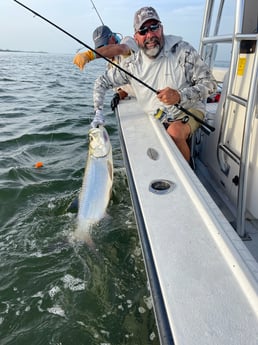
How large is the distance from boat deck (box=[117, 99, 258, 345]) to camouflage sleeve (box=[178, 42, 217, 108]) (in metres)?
0.92

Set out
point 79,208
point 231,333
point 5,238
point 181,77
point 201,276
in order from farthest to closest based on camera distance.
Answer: point 181,77, point 5,238, point 79,208, point 201,276, point 231,333

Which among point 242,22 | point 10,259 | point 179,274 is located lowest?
point 10,259

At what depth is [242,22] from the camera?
96.4 inches

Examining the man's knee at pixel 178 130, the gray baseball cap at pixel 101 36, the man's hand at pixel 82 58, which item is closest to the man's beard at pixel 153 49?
the man's knee at pixel 178 130

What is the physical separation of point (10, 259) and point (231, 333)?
2.12 meters

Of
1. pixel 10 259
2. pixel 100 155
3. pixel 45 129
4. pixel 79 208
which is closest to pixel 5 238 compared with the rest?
pixel 10 259

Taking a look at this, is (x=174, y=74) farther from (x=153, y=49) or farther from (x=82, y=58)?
(x=82, y=58)

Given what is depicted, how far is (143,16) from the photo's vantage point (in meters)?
3.27

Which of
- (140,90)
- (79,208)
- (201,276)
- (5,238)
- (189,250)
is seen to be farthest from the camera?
(140,90)

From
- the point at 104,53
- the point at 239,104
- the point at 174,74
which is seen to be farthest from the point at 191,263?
the point at 104,53

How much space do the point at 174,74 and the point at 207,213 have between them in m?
2.02

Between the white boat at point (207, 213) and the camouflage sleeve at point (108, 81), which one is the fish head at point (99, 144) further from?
the camouflage sleeve at point (108, 81)

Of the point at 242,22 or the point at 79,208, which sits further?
the point at 79,208

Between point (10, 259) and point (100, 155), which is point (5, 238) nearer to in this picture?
point (10, 259)
